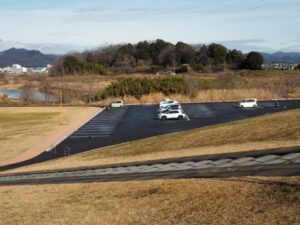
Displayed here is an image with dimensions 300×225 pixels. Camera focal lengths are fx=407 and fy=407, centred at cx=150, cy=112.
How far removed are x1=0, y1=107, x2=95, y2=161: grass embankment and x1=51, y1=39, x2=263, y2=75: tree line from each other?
174ft

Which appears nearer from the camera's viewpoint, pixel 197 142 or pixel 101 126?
pixel 197 142

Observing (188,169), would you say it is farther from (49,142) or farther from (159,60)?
(159,60)

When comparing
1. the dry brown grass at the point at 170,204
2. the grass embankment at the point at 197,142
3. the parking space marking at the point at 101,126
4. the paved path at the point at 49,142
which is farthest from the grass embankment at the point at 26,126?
the dry brown grass at the point at 170,204

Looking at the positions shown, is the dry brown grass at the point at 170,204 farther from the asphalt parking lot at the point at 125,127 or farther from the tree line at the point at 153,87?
the tree line at the point at 153,87

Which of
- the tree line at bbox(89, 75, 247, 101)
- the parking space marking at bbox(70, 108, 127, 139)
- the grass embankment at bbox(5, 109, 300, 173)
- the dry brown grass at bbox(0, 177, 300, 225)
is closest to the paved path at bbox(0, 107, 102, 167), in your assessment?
the parking space marking at bbox(70, 108, 127, 139)

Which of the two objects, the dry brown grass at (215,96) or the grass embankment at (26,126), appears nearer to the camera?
the grass embankment at (26,126)

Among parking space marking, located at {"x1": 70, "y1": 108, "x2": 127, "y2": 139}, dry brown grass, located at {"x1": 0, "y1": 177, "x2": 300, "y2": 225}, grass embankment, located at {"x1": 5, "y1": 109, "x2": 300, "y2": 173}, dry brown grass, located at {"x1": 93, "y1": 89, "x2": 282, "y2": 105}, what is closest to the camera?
dry brown grass, located at {"x1": 0, "y1": 177, "x2": 300, "y2": 225}

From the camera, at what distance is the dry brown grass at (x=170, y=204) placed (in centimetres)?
716

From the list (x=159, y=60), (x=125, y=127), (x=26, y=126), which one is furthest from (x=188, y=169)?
(x=159, y=60)

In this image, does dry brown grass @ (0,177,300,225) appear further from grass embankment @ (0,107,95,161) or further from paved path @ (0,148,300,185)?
grass embankment @ (0,107,95,161)

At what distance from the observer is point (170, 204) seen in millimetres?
8336

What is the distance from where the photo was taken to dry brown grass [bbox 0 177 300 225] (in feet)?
23.5

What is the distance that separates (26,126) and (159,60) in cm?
8129

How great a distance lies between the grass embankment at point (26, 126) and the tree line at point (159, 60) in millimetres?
52901
